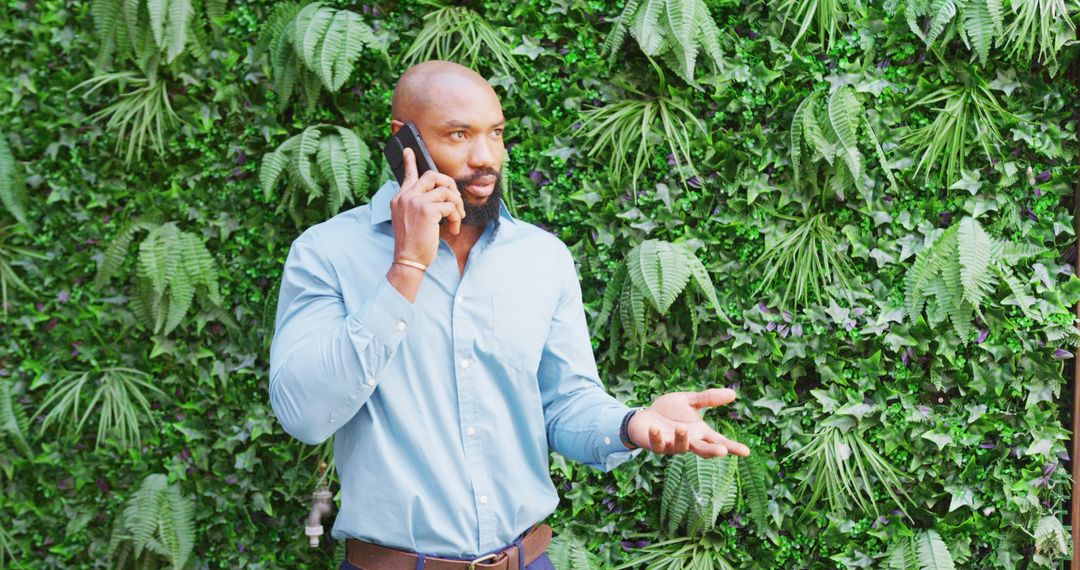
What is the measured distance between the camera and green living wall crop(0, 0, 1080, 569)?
108 inches

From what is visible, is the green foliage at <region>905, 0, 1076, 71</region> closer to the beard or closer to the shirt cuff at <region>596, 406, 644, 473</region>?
the beard

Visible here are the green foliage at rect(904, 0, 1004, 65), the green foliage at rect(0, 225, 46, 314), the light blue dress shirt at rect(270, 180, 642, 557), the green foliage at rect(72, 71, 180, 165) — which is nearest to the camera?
the light blue dress shirt at rect(270, 180, 642, 557)

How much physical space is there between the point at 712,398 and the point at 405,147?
811 mm

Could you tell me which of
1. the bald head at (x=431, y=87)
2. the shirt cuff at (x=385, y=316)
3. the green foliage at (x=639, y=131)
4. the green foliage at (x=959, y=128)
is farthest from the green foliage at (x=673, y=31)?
the shirt cuff at (x=385, y=316)

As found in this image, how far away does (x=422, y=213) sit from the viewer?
69.8 inches

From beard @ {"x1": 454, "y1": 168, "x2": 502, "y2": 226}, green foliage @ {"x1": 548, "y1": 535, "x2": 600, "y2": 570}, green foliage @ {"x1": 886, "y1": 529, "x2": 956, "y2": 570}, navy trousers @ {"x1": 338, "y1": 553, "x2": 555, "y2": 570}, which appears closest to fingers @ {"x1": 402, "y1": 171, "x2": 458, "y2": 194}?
beard @ {"x1": 454, "y1": 168, "x2": 502, "y2": 226}

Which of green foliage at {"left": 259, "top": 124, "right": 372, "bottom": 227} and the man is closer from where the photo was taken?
the man

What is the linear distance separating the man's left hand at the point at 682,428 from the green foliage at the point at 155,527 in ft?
5.96

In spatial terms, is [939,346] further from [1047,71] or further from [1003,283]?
[1047,71]

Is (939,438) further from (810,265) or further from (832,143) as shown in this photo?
(832,143)

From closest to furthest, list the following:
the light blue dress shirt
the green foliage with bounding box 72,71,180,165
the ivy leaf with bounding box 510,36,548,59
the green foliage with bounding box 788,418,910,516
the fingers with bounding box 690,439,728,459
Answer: the fingers with bounding box 690,439,728,459, the light blue dress shirt, the green foliage with bounding box 788,418,910,516, the ivy leaf with bounding box 510,36,548,59, the green foliage with bounding box 72,71,180,165

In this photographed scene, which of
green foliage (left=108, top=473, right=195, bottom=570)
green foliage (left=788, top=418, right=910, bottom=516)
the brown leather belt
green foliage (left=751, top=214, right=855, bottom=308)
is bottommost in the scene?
green foliage (left=108, top=473, right=195, bottom=570)

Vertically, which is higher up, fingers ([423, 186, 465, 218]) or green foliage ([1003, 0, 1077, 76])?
green foliage ([1003, 0, 1077, 76])

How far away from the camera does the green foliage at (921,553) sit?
8.87 feet
